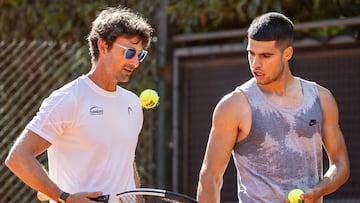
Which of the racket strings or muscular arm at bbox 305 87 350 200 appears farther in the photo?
muscular arm at bbox 305 87 350 200

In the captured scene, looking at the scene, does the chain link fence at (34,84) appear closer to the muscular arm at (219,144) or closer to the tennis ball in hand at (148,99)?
the tennis ball in hand at (148,99)

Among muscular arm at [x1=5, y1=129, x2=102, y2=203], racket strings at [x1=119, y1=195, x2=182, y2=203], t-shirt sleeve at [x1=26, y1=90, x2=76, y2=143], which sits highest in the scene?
t-shirt sleeve at [x1=26, y1=90, x2=76, y2=143]

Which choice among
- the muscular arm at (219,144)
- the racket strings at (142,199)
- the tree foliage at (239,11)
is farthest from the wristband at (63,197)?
the tree foliage at (239,11)

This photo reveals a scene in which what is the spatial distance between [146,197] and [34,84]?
3.84 meters

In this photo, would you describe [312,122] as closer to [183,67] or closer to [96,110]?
[96,110]

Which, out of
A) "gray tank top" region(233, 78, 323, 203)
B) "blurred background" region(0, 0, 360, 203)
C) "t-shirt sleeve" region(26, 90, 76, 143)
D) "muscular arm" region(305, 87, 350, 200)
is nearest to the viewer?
"t-shirt sleeve" region(26, 90, 76, 143)

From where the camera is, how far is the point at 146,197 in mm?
4453

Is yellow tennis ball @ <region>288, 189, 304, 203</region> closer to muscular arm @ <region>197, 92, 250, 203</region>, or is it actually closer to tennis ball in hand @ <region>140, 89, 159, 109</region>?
muscular arm @ <region>197, 92, 250, 203</region>

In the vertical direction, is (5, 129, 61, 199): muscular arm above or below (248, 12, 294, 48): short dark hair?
below

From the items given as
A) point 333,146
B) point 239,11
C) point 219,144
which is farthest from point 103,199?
point 239,11

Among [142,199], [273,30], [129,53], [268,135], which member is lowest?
[142,199]

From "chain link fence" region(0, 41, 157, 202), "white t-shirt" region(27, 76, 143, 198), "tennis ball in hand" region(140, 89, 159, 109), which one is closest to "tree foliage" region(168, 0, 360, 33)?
"chain link fence" region(0, 41, 157, 202)

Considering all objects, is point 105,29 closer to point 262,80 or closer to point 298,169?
point 262,80

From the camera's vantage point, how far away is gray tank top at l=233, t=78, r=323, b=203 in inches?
180
